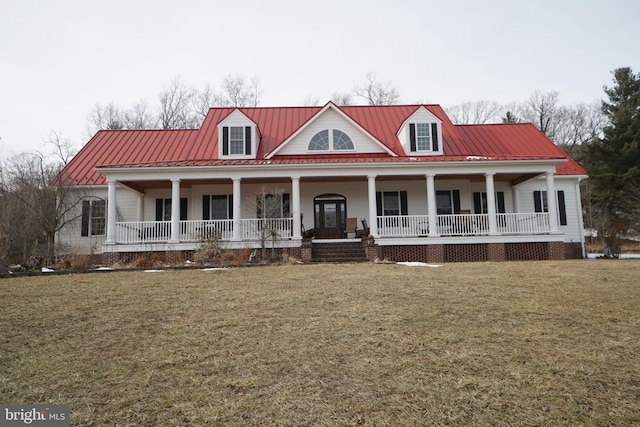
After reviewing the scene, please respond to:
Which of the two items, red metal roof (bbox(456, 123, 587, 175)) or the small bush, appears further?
red metal roof (bbox(456, 123, 587, 175))

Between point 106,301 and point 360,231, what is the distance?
37.0 ft

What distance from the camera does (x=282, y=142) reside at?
17.8m

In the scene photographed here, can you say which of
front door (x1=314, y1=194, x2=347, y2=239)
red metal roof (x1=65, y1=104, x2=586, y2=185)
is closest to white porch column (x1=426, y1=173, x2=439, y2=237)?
red metal roof (x1=65, y1=104, x2=586, y2=185)

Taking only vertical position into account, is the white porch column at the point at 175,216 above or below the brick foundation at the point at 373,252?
above

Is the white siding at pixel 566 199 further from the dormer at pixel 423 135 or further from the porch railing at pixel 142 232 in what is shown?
the porch railing at pixel 142 232

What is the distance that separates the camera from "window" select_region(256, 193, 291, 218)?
50.4 ft

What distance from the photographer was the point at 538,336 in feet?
16.0

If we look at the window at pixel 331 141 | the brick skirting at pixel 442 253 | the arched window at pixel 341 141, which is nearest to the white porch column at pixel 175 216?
the brick skirting at pixel 442 253

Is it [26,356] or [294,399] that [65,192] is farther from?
[294,399]

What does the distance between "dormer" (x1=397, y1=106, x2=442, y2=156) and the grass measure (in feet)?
37.0

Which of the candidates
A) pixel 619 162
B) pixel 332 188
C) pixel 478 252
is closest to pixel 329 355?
pixel 478 252

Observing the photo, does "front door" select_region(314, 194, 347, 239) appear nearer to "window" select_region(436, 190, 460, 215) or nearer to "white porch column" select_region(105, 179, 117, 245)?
"window" select_region(436, 190, 460, 215)

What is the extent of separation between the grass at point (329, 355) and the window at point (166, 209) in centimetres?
1103

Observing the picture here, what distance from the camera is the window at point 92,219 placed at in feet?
59.1
